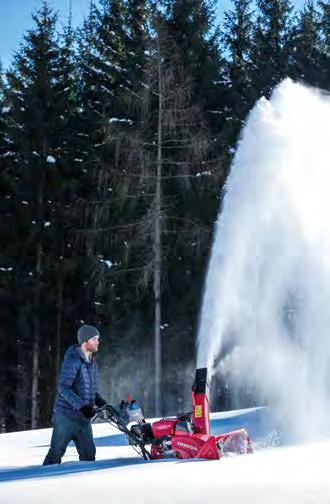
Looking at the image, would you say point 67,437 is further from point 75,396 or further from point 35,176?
point 35,176

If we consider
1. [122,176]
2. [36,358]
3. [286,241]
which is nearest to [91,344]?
[286,241]

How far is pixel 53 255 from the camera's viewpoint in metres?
23.5

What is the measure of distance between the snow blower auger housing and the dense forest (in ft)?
39.0

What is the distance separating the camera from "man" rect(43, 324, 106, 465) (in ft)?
23.1

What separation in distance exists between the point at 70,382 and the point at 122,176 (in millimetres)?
13940

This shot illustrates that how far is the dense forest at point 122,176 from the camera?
20.7 m

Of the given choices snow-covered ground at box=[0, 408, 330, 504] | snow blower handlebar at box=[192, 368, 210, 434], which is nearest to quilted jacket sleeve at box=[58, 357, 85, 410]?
snow-covered ground at box=[0, 408, 330, 504]

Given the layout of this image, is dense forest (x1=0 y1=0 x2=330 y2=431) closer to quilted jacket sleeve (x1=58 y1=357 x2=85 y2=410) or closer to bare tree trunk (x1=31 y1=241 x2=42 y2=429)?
bare tree trunk (x1=31 y1=241 x2=42 y2=429)

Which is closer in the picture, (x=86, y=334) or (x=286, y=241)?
(x=86, y=334)

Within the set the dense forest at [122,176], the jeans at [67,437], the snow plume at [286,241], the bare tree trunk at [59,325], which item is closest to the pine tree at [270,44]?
the dense forest at [122,176]

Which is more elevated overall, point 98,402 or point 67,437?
point 98,402

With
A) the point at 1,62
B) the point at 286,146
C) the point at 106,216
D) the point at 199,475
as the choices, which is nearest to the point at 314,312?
the point at 286,146

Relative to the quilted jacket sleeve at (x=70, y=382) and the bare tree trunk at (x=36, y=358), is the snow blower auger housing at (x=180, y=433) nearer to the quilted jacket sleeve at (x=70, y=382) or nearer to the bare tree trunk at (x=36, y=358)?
the quilted jacket sleeve at (x=70, y=382)

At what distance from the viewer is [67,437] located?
23.2 ft
